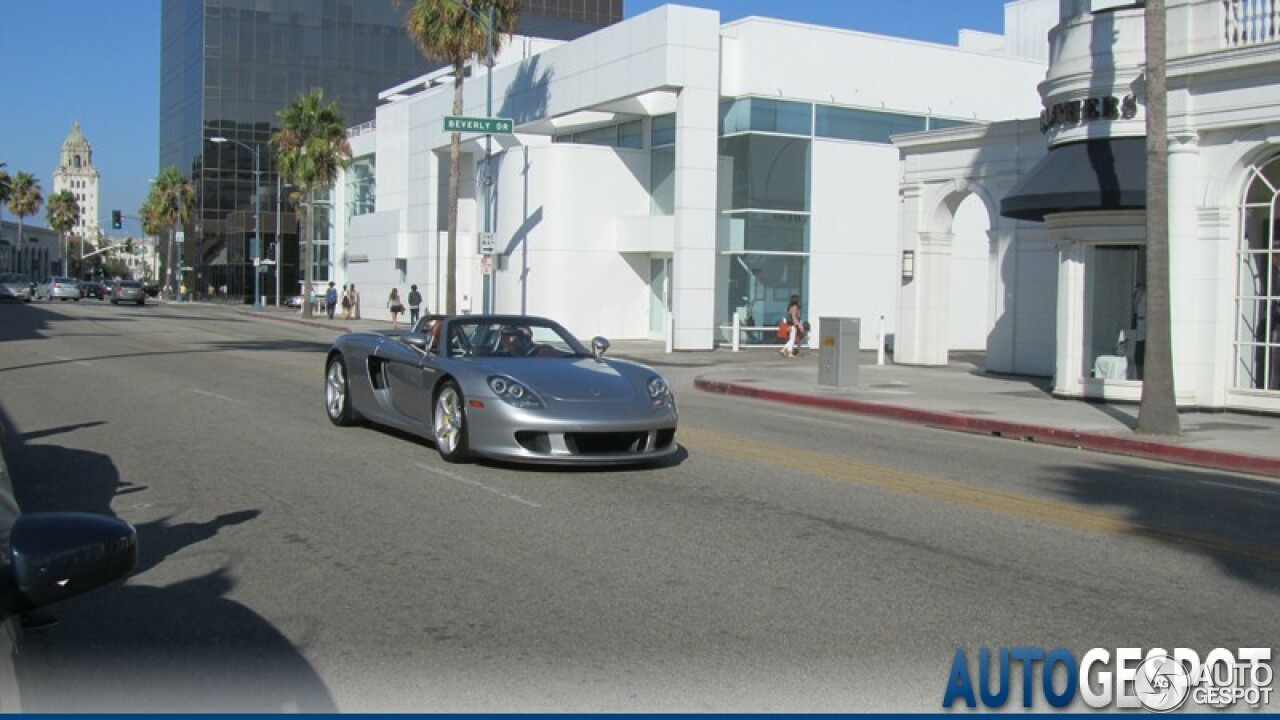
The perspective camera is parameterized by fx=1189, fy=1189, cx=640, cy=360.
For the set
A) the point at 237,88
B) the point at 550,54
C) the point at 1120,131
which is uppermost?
the point at 237,88

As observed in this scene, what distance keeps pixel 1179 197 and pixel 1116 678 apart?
14336mm

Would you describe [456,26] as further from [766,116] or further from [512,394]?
[512,394]

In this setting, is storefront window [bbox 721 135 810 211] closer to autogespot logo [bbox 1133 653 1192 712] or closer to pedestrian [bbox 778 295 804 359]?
pedestrian [bbox 778 295 804 359]

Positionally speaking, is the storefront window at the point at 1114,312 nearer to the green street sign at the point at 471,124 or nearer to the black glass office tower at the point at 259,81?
the green street sign at the point at 471,124

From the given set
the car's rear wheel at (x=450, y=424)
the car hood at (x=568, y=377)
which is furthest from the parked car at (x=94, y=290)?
the car hood at (x=568, y=377)

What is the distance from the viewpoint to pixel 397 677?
4.97m

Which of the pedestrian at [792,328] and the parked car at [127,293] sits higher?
the parked car at [127,293]

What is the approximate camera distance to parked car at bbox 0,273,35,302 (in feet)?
211

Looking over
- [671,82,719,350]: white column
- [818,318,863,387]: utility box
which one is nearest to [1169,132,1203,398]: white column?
[818,318,863,387]: utility box

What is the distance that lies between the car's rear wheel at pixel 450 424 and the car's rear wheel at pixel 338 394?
93.5 inches

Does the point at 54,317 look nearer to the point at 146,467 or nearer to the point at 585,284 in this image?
the point at 585,284

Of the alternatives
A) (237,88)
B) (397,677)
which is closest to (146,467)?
(397,677)

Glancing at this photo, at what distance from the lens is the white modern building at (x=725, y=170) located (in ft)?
110

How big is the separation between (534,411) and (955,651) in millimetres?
4930
